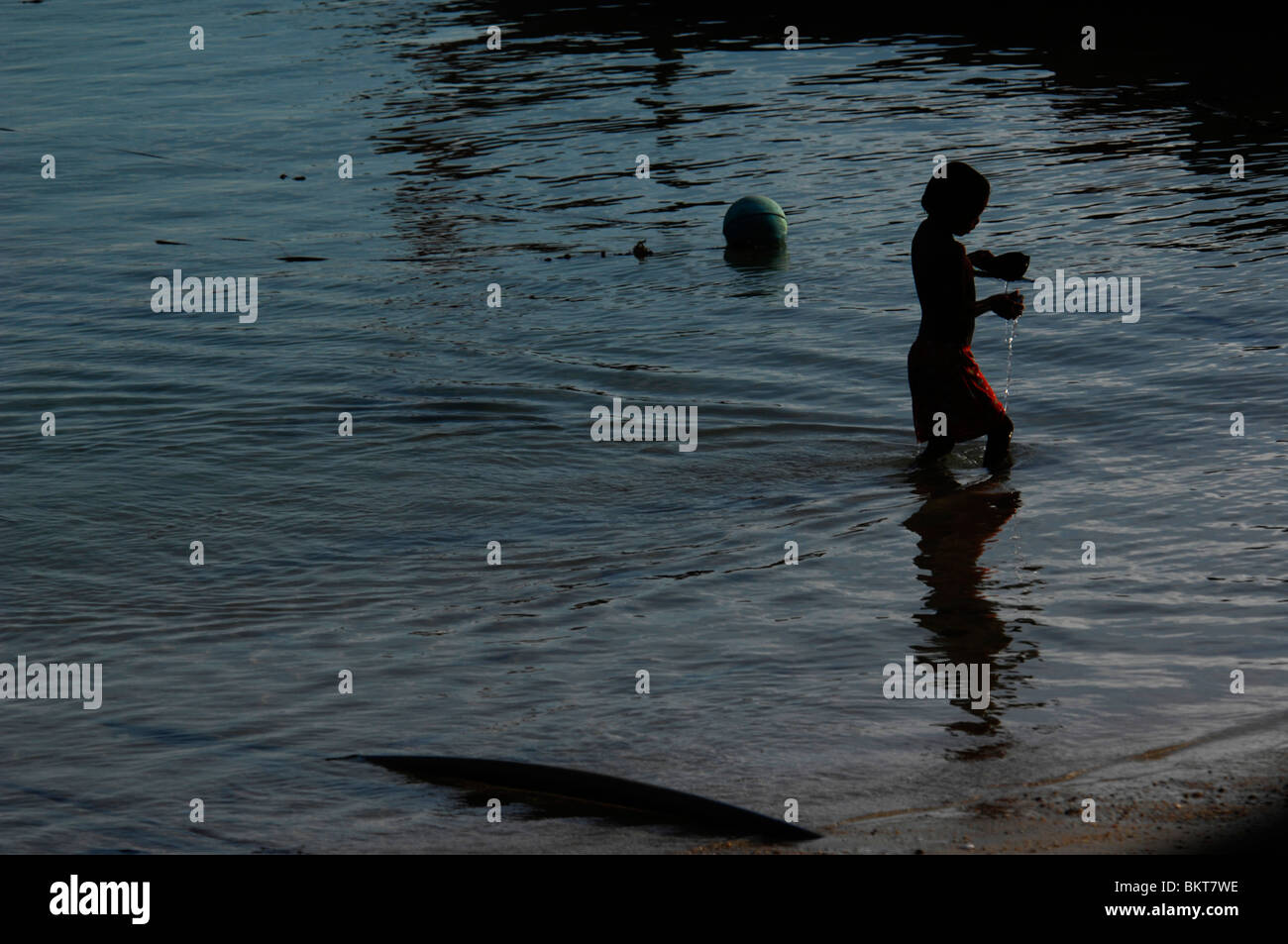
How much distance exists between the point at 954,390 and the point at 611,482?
2.27 m

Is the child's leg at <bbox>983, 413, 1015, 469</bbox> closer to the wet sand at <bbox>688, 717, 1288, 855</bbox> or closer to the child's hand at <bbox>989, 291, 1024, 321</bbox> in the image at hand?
the child's hand at <bbox>989, 291, 1024, 321</bbox>

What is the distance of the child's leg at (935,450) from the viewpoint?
975 cm

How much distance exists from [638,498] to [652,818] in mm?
4333

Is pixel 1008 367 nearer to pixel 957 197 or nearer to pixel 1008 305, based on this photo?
Result: pixel 1008 305

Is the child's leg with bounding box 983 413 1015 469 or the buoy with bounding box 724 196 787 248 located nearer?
the child's leg with bounding box 983 413 1015 469

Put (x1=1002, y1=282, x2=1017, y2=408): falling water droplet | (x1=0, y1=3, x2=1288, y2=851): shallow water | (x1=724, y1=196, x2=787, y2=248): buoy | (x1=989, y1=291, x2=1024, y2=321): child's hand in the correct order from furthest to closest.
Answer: (x1=724, y1=196, x2=787, y2=248): buoy → (x1=1002, y1=282, x2=1017, y2=408): falling water droplet → (x1=989, y1=291, x2=1024, y2=321): child's hand → (x1=0, y1=3, x2=1288, y2=851): shallow water

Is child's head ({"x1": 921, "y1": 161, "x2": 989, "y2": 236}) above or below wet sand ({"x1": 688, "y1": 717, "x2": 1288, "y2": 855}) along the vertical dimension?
above

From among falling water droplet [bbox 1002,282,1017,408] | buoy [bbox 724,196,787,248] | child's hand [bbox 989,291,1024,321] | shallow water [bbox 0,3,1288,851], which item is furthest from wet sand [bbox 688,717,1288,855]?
buoy [bbox 724,196,787,248]

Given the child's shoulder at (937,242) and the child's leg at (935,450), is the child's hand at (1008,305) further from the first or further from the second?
the child's leg at (935,450)

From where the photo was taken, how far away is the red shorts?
9484 mm

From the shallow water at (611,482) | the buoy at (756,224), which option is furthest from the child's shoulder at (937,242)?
the buoy at (756,224)

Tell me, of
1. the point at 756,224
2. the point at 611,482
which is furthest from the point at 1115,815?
the point at 756,224

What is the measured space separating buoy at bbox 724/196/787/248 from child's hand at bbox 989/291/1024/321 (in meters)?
7.18
